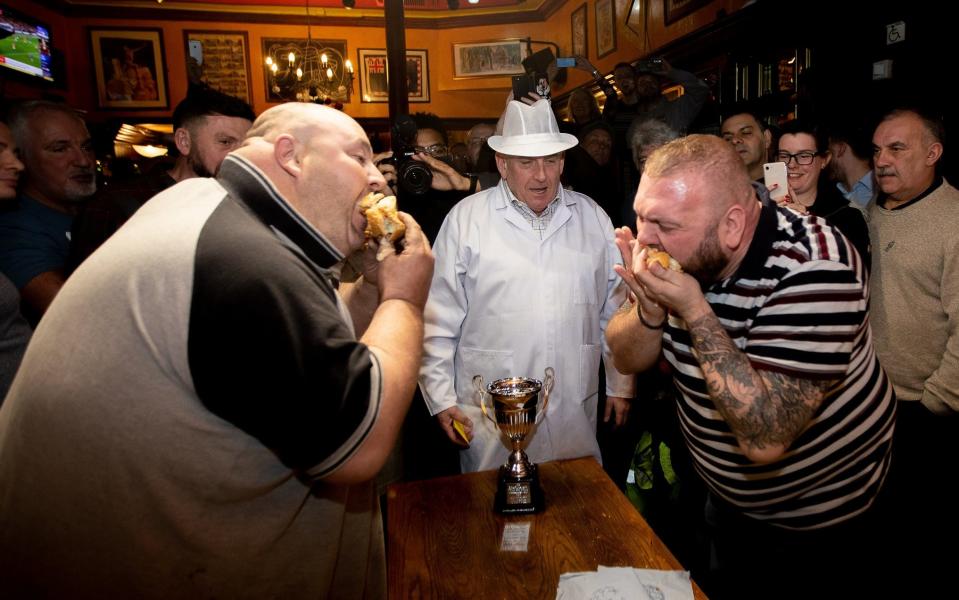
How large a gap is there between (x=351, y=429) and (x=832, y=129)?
3.69m

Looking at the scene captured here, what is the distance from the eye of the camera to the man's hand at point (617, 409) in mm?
2617

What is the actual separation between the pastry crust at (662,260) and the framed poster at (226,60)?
9961 mm

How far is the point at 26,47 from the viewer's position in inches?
304

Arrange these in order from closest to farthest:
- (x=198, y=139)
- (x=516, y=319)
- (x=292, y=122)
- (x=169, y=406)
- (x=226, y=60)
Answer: (x=169, y=406) → (x=292, y=122) → (x=516, y=319) → (x=198, y=139) → (x=226, y=60)

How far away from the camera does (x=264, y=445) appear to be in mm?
1002

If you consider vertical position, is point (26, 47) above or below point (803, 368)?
above

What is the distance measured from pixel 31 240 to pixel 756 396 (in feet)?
9.37

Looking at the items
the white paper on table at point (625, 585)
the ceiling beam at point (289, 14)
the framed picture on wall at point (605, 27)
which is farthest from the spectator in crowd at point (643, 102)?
the ceiling beam at point (289, 14)

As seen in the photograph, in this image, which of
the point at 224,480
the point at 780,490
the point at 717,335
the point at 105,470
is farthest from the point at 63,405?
the point at 780,490

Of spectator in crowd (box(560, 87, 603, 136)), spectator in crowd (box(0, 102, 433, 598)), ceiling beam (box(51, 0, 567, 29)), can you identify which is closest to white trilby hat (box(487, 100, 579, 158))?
spectator in crowd (box(0, 102, 433, 598))

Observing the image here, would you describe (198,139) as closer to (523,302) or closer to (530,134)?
(530,134)

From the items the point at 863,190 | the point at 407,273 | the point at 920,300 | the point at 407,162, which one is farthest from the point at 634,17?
the point at 407,273

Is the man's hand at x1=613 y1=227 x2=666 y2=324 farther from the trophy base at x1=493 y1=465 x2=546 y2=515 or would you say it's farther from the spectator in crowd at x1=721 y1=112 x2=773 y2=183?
the spectator in crowd at x1=721 y1=112 x2=773 y2=183

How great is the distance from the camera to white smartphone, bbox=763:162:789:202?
2.36 meters
